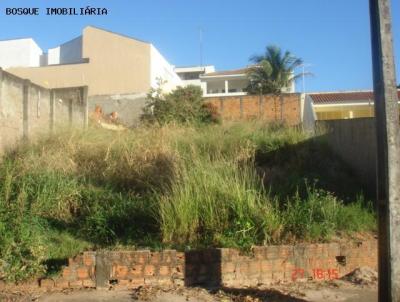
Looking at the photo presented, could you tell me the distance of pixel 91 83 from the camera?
118 feet

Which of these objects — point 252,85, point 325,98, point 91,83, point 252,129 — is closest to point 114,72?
point 91,83

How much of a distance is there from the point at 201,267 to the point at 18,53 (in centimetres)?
3968

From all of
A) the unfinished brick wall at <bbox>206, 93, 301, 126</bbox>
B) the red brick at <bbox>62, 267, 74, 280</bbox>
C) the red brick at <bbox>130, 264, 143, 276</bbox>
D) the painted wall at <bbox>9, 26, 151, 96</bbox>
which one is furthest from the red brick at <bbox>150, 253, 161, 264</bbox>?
the painted wall at <bbox>9, 26, 151, 96</bbox>

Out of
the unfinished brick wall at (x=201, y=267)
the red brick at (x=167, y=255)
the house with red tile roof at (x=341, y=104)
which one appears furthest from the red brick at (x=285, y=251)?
the house with red tile roof at (x=341, y=104)

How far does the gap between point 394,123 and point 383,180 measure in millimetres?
539

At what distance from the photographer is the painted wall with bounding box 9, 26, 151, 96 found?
35375mm

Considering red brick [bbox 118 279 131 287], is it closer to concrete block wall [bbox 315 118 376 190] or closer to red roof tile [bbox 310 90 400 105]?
concrete block wall [bbox 315 118 376 190]

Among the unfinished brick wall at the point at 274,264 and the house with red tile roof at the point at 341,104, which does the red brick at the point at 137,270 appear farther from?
the house with red tile roof at the point at 341,104

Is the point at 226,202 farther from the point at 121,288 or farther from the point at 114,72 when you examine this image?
the point at 114,72

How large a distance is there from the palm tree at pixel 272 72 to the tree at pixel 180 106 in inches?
528

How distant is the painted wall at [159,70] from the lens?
35.4 meters

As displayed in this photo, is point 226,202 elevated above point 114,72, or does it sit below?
below

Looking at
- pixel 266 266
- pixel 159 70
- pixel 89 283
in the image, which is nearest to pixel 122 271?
pixel 89 283

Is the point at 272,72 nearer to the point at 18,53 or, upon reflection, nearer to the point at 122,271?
the point at 18,53
